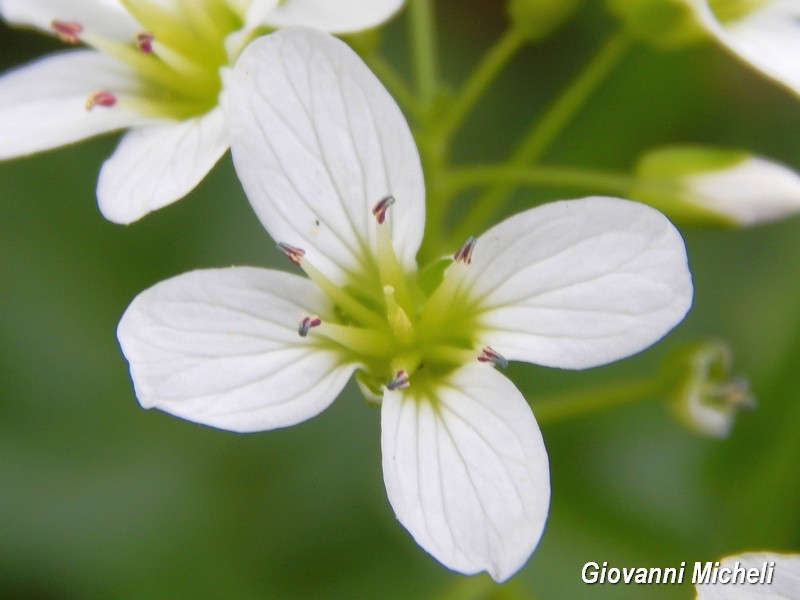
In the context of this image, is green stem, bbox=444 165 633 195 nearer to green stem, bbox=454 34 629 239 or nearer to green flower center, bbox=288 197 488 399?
green stem, bbox=454 34 629 239

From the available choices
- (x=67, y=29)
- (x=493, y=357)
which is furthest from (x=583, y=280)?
(x=67, y=29)

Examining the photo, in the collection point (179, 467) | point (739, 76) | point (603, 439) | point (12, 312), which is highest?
point (739, 76)

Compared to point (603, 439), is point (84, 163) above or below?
above

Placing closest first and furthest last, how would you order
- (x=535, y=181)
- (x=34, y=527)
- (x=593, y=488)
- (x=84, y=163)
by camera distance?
(x=535, y=181) → (x=34, y=527) → (x=593, y=488) → (x=84, y=163)

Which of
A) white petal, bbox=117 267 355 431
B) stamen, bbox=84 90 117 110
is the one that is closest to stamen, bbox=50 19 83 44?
stamen, bbox=84 90 117 110

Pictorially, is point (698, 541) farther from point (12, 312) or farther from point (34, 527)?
point (12, 312)

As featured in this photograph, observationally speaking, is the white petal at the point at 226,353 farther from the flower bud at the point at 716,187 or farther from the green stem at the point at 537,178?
the flower bud at the point at 716,187

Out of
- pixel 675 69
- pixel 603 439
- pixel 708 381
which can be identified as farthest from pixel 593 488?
pixel 675 69
